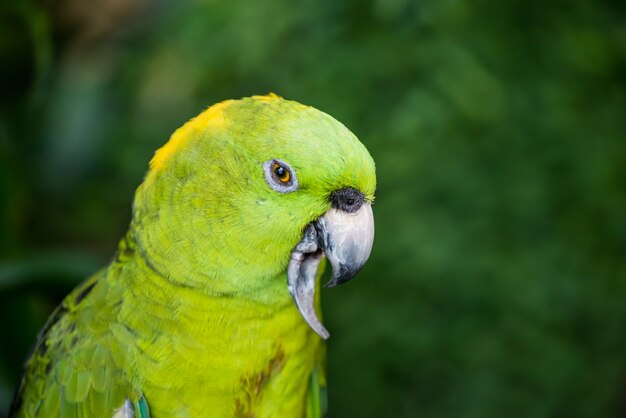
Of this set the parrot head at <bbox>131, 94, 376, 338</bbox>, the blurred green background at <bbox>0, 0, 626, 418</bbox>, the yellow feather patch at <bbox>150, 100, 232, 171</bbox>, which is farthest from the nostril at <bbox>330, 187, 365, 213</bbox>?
the blurred green background at <bbox>0, 0, 626, 418</bbox>

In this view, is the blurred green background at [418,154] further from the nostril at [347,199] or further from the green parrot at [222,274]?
the nostril at [347,199]

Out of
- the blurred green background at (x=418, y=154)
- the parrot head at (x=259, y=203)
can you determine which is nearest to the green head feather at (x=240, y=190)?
the parrot head at (x=259, y=203)

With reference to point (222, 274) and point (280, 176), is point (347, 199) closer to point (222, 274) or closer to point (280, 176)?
point (280, 176)

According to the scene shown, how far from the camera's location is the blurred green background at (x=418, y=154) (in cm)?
184

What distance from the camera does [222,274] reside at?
1090 millimetres

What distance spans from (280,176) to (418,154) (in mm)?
1015

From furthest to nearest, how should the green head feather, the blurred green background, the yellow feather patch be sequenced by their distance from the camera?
1. the blurred green background
2. the yellow feather patch
3. the green head feather

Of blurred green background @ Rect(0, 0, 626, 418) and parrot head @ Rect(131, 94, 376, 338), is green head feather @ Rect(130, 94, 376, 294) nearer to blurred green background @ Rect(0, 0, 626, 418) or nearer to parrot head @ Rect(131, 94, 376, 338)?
parrot head @ Rect(131, 94, 376, 338)

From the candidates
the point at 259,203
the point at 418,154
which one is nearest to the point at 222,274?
the point at 259,203

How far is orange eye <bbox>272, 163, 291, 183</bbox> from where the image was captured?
3.29ft

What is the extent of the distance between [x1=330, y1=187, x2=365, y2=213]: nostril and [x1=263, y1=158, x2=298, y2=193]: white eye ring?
56 millimetres

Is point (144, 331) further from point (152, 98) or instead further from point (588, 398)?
point (588, 398)

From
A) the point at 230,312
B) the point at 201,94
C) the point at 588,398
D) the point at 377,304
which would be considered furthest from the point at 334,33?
the point at 588,398

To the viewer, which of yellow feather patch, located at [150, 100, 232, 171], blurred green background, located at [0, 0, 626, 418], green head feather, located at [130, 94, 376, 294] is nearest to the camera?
green head feather, located at [130, 94, 376, 294]
